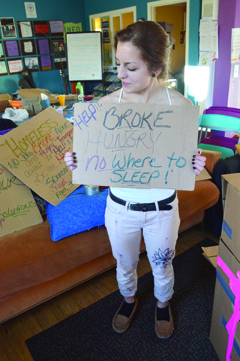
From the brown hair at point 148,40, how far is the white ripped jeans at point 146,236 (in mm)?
539

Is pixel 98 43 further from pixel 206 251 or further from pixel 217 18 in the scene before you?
pixel 206 251

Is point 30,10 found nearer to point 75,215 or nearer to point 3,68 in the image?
point 3,68

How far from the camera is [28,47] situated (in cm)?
504

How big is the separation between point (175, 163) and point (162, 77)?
0.37m

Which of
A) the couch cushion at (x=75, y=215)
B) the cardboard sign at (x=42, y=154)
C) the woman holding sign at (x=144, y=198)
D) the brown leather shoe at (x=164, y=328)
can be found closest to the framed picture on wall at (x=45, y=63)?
the cardboard sign at (x=42, y=154)

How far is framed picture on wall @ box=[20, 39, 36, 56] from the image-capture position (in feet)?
16.3

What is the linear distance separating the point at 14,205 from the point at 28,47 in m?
4.54

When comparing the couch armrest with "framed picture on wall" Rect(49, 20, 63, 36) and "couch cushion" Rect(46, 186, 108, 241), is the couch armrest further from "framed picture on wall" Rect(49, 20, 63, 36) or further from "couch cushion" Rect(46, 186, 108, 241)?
"framed picture on wall" Rect(49, 20, 63, 36)

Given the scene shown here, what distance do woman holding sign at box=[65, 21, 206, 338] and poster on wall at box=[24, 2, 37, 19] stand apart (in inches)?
193

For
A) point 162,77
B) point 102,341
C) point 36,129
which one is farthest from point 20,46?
Answer: point 102,341

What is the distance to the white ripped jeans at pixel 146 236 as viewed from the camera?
1.07m

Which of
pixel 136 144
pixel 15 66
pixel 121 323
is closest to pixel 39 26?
pixel 15 66

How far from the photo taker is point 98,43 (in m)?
4.50

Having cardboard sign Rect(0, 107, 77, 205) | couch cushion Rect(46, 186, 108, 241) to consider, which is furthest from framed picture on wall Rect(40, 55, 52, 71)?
couch cushion Rect(46, 186, 108, 241)
